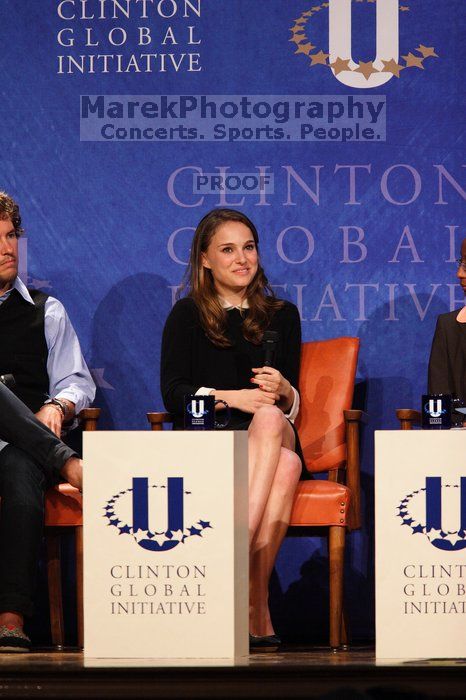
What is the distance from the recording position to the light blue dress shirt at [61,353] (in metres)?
4.23

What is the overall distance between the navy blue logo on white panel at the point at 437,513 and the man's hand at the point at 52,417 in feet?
4.77

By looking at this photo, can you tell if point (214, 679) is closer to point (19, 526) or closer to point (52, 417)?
point (19, 526)

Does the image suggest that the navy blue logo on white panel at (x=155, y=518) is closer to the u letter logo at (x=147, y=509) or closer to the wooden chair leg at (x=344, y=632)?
the u letter logo at (x=147, y=509)

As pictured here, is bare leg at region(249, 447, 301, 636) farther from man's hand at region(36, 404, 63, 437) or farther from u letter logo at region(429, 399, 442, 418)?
man's hand at region(36, 404, 63, 437)

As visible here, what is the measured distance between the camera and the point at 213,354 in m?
4.11

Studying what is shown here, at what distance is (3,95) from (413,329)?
1967mm

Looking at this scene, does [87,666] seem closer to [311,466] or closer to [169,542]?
[169,542]

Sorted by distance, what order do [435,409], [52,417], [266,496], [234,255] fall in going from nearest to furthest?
[435,409], [266,496], [52,417], [234,255]

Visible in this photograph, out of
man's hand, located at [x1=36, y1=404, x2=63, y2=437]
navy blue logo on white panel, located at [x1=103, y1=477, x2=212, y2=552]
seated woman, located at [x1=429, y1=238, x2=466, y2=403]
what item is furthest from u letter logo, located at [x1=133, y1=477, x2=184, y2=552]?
seated woman, located at [x1=429, y1=238, x2=466, y2=403]

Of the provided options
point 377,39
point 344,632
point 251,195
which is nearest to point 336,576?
point 344,632

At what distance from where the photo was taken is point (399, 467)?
2.89 metres

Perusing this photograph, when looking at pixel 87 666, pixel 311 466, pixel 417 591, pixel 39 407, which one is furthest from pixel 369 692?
pixel 39 407
